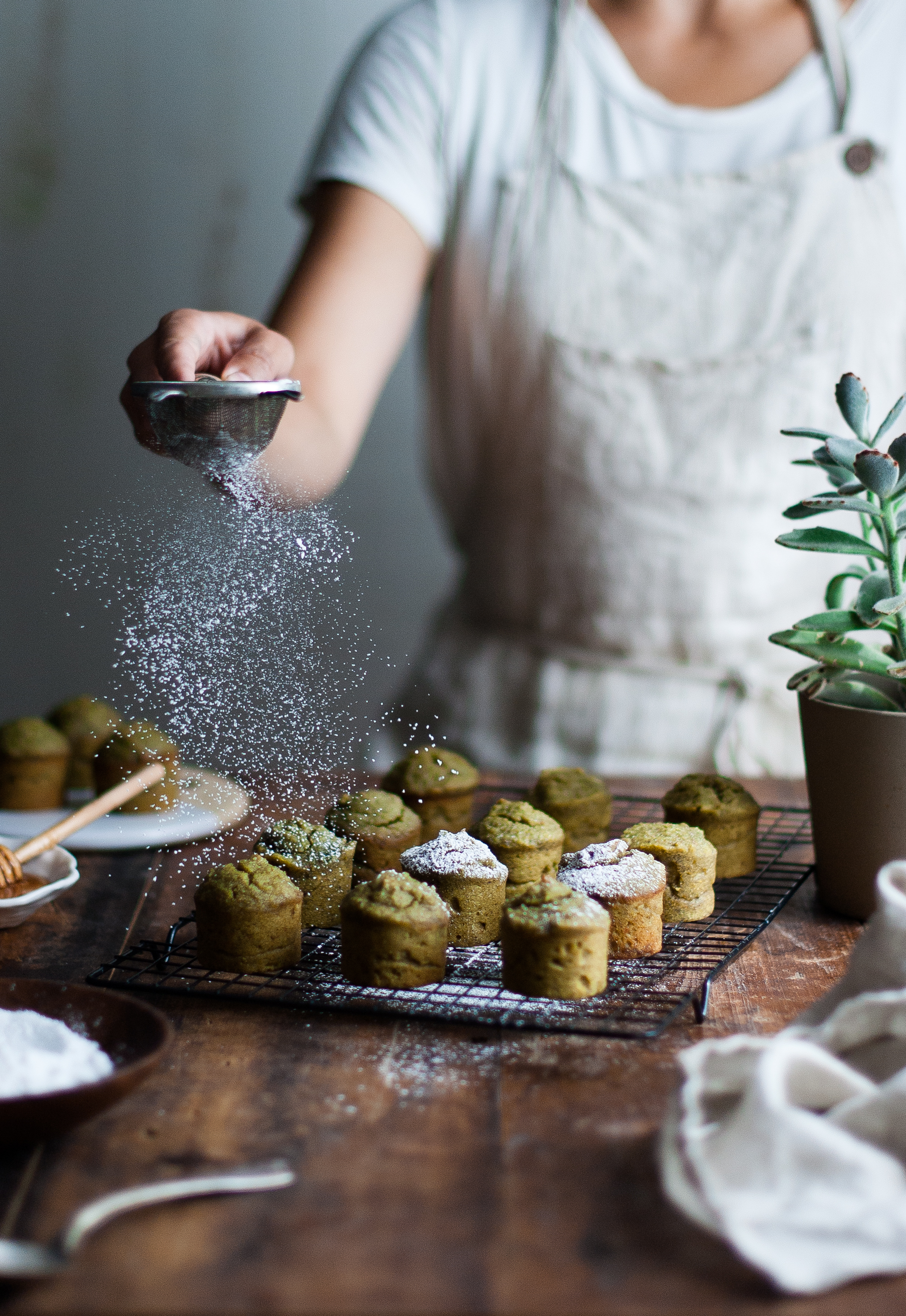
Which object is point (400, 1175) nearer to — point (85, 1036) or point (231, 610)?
point (85, 1036)

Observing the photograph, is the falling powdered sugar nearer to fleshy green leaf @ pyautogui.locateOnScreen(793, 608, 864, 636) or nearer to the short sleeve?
fleshy green leaf @ pyautogui.locateOnScreen(793, 608, 864, 636)

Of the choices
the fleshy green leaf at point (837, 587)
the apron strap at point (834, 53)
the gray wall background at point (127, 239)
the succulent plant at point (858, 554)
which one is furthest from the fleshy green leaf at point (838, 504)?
the gray wall background at point (127, 239)

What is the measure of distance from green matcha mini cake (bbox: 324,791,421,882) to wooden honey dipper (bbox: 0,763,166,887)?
237mm

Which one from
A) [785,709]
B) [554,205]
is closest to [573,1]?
[554,205]

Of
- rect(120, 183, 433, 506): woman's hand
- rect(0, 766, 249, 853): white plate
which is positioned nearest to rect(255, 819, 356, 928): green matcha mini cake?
rect(0, 766, 249, 853): white plate

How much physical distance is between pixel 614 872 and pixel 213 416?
571mm

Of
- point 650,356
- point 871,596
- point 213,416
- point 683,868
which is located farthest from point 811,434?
point 650,356

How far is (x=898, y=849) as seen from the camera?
1242mm

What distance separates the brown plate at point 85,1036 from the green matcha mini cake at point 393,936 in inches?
9.4

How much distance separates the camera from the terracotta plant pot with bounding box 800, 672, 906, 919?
4.05 feet

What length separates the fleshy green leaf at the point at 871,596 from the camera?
1.17 metres

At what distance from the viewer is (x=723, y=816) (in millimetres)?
1386

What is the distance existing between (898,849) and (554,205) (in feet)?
4.22

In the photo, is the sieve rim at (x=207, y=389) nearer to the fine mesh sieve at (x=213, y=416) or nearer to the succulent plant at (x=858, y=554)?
the fine mesh sieve at (x=213, y=416)
